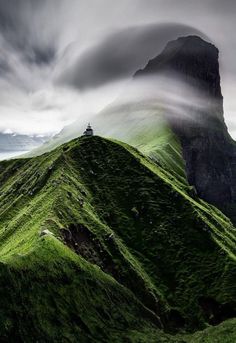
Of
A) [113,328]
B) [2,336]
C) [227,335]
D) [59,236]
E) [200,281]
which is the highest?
[59,236]

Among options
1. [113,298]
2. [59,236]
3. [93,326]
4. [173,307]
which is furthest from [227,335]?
[59,236]

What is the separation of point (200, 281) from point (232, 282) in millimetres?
13909

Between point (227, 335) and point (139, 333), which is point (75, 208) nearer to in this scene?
point (139, 333)

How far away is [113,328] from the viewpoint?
451ft

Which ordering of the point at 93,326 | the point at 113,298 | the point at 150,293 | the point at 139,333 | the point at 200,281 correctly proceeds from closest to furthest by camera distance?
the point at 93,326 → the point at 139,333 → the point at 113,298 → the point at 150,293 → the point at 200,281

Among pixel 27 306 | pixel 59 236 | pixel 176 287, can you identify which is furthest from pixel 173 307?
pixel 27 306

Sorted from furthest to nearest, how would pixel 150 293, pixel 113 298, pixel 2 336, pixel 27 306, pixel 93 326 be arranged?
pixel 150 293 < pixel 113 298 < pixel 93 326 < pixel 27 306 < pixel 2 336

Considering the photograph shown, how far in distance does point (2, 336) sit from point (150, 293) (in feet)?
287

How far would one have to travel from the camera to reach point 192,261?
641 ft

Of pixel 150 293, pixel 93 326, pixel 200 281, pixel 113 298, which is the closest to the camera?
pixel 93 326

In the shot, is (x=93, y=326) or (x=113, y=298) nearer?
(x=93, y=326)

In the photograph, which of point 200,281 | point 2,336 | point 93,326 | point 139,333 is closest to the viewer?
point 2,336

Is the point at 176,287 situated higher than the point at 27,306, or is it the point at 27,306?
the point at 27,306

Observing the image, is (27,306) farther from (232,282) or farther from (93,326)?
(232,282)
